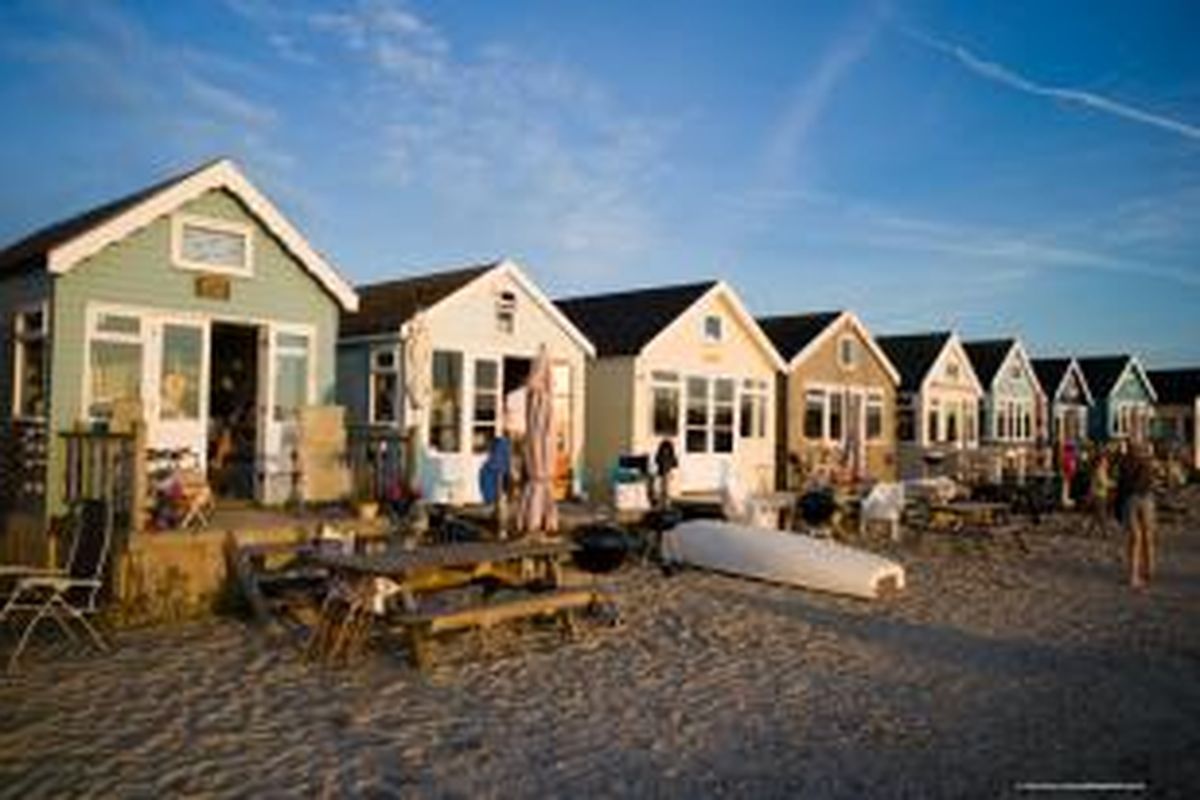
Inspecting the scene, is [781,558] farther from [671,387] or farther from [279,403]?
[671,387]

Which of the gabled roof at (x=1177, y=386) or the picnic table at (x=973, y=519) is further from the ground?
the gabled roof at (x=1177, y=386)

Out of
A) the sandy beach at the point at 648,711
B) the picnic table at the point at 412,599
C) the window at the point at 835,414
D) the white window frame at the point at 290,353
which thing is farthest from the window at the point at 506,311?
the window at the point at 835,414

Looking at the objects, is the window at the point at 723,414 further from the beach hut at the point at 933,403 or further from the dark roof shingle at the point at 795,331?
the beach hut at the point at 933,403

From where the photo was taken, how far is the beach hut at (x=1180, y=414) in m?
47.6

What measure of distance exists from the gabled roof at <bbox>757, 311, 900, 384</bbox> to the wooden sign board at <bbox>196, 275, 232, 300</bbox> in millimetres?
14571

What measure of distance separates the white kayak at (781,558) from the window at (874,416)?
14382mm

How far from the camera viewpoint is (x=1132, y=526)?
548 inches

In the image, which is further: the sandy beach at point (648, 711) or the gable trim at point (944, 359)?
the gable trim at point (944, 359)

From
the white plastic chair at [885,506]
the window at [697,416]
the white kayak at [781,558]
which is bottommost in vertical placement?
the white kayak at [781,558]

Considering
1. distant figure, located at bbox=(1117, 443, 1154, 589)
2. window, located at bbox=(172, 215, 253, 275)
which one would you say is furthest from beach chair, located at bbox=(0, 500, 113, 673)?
distant figure, located at bbox=(1117, 443, 1154, 589)

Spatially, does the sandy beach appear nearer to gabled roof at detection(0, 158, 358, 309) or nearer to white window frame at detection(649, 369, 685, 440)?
gabled roof at detection(0, 158, 358, 309)

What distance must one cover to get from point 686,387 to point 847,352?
6.83 metres

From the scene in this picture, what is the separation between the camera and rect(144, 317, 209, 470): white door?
489 inches

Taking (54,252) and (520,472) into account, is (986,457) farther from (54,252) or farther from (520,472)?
(54,252)
